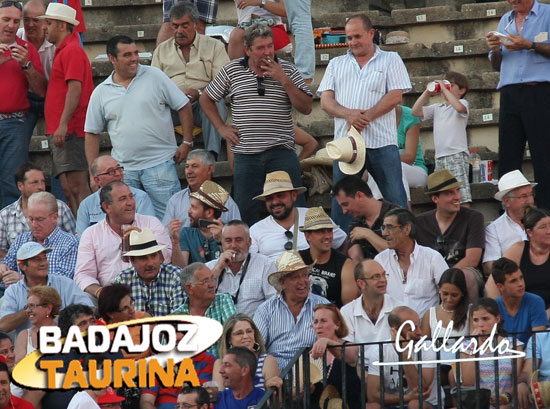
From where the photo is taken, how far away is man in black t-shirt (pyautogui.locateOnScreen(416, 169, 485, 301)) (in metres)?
11.3

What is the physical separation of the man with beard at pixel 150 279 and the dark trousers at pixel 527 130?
125 inches

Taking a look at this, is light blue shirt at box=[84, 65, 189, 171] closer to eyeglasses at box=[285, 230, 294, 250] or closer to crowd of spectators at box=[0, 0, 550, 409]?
crowd of spectators at box=[0, 0, 550, 409]

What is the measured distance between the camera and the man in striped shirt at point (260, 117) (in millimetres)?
12305

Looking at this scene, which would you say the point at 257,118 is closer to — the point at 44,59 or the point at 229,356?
the point at 44,59

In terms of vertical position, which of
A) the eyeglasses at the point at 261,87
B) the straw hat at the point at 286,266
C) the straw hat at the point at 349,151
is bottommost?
the straw hat at the point at 286,266

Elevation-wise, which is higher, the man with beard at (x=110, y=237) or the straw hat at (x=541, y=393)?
the man with beard at (x=110, y=237)

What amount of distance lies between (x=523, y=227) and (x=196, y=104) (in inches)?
132

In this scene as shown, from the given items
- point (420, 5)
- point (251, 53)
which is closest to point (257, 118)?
point (251, 53)

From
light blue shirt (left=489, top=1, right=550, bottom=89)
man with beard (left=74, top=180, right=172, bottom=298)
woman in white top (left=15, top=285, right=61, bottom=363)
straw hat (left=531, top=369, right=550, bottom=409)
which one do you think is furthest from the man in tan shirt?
straw hat (left=531, top=369, right=550, bottom=409)

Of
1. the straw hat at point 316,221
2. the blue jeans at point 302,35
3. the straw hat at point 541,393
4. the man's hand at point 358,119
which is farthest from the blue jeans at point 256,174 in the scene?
the straw hat at point 541,393

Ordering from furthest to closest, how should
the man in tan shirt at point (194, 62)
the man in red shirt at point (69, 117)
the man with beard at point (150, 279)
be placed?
the man in tan shirt at point (194, 62) → the man in red shirt at point (69, 117) → the man with beard at point (150, 279)

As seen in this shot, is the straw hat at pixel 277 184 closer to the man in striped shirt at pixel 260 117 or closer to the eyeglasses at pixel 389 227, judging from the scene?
the man in striped shirt at pixel 260 117

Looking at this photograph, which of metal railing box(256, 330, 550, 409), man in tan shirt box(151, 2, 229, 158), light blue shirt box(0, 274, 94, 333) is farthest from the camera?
man in tan shirt box(151, 2, 229, 158)

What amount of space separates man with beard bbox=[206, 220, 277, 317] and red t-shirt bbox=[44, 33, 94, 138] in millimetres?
2478
